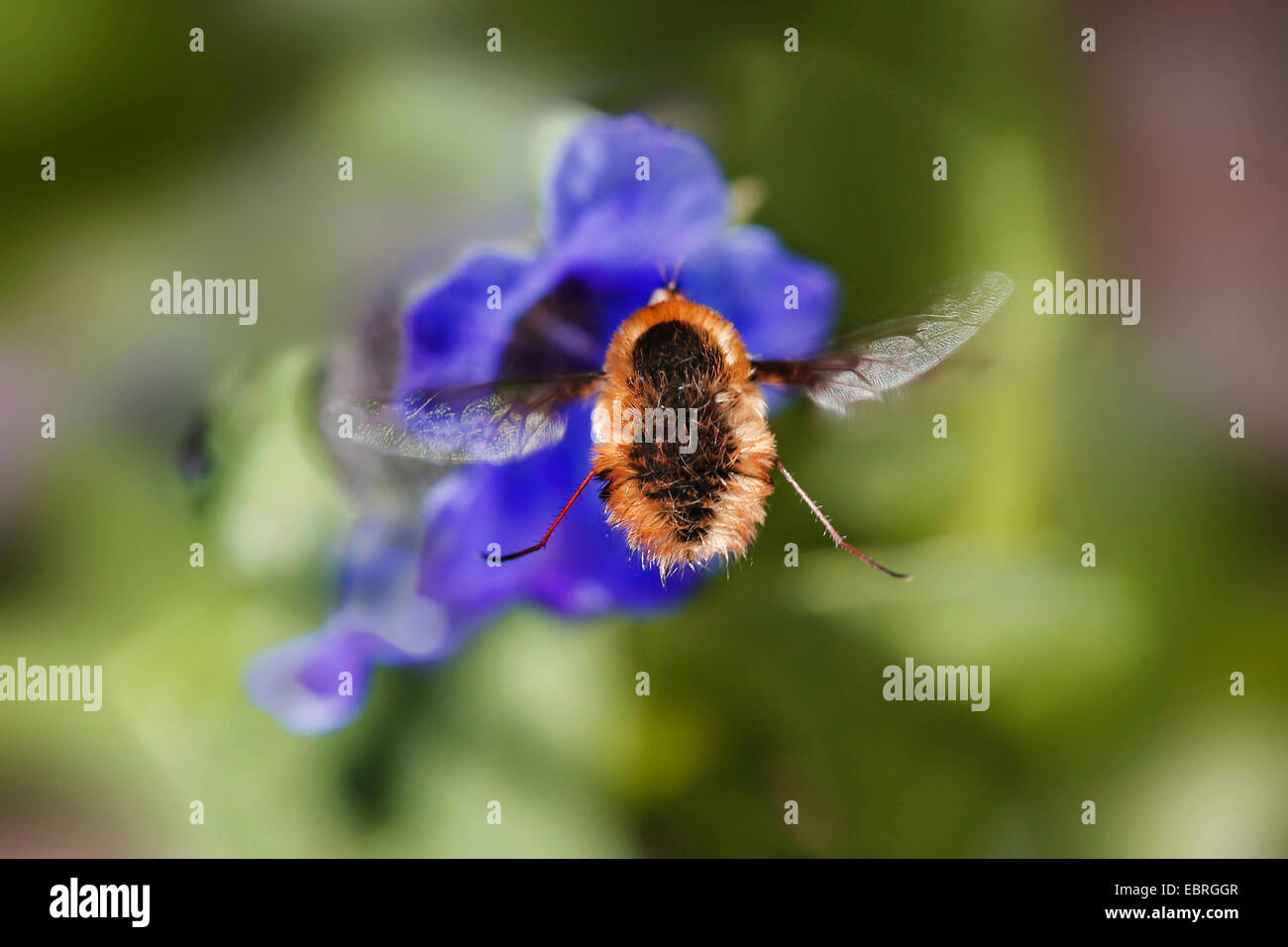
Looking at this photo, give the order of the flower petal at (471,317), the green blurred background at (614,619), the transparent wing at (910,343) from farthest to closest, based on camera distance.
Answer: the green blurred background at (614,619) < the flower petal at (471,317) < the transparent wing at (910,343)

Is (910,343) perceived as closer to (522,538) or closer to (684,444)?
(684,444)

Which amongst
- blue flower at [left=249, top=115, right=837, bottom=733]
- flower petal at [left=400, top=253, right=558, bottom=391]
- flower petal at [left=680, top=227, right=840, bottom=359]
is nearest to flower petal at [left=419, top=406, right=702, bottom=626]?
blue flower at [left=249, top=115, right=837, bottom=733]

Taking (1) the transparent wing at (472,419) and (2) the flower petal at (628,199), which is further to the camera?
(2) the flower petal at (628,199)

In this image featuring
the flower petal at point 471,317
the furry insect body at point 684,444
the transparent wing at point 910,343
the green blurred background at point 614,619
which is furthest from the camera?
the green blurred background at point 614,619

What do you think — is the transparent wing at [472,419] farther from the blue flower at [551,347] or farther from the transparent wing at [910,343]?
the transparent wing at [910,343]

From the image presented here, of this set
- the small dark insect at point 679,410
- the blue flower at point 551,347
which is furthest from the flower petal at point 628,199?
the small dark insect at point 679,410

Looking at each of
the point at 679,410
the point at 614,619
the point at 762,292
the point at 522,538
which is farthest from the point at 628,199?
the point at 614,619

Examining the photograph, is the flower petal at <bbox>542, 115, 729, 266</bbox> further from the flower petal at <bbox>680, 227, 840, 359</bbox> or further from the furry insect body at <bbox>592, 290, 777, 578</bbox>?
the furry insect body at <bbox>592, 290, 777, 578</bbox>

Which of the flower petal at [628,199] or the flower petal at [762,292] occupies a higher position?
the flower petal at [628,199]
